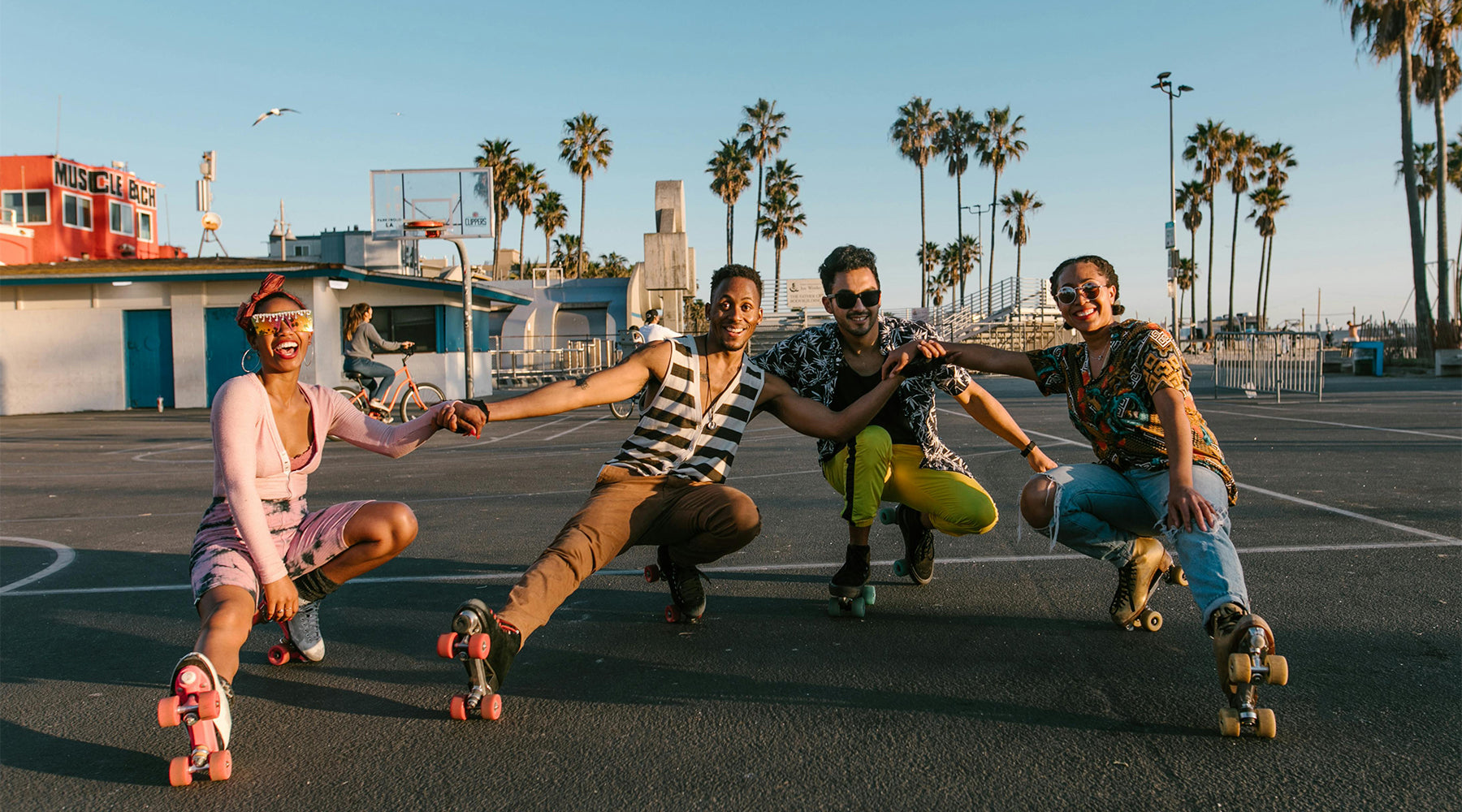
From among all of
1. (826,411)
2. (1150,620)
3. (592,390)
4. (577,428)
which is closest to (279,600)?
(592,390)

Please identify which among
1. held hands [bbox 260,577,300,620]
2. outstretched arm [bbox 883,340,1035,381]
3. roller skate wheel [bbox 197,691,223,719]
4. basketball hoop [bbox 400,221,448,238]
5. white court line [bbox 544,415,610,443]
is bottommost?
white court line [bbox 544,415,610,443]

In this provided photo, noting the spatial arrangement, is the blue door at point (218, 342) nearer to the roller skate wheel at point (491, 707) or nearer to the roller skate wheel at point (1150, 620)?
the roller skate wheel at point (491, 707)

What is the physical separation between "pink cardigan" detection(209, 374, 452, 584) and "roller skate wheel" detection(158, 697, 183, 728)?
59cm

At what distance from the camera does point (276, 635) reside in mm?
4312

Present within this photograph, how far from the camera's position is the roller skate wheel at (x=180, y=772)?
2748mm

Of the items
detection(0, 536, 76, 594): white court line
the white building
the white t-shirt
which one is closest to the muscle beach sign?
the white building

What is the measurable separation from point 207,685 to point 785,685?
1819mm

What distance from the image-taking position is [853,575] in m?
4.39

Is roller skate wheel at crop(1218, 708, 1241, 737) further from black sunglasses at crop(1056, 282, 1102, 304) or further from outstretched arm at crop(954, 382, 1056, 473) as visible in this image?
outstretched arm at crop(954, 382, 1056, 473)

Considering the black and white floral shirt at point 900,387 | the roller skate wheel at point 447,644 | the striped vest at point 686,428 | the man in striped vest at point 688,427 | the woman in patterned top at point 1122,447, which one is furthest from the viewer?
the black and white floral shirt at point 900,387

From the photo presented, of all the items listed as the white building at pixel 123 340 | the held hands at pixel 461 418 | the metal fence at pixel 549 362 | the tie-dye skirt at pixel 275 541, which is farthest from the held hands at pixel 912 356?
the metal fence at pixel 549 362

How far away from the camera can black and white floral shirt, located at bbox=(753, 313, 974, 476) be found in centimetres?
477

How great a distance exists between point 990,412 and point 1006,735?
6.88 feet

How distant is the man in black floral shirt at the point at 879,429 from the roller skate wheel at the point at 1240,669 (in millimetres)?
1737
